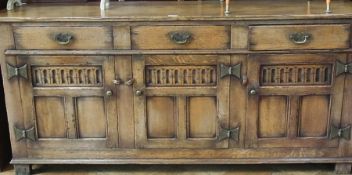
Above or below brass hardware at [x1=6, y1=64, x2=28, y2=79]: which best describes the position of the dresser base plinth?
below

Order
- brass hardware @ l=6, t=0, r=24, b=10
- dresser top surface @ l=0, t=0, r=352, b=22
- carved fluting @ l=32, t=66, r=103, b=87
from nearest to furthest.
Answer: dresser top surface @ l=0, t=0, r=352, b=22
carved fluting @ l=32, t=66, r=103, b=87
brass hardware @ l=6, t=0, r=24, b=10

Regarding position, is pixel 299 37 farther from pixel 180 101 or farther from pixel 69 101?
pixel 69 101

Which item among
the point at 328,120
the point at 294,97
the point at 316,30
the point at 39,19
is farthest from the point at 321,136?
the point at 39,19

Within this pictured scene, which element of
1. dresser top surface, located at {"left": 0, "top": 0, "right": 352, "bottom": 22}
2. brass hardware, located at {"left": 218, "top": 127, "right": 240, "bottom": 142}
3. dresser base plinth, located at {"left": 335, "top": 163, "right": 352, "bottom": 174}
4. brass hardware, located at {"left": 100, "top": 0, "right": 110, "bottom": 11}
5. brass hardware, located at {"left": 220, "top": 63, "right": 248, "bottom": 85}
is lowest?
dresser base plinth, located at {"left": 335, "top": 163, "right": 352, "bottom": 174}

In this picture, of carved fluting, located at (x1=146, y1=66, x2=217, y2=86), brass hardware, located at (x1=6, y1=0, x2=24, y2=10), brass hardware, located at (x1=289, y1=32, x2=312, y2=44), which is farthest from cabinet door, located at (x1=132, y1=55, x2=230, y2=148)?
brass hardware, located at (x1=6, y1=0, x2=24, y2=10)

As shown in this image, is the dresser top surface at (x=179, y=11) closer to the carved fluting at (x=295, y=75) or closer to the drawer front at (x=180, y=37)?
the drawer front at (x=180, y=37)

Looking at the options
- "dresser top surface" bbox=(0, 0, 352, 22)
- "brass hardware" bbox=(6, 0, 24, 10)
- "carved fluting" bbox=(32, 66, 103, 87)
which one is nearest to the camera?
"dresser top surface" bbox=(0, 0, 352, 22)

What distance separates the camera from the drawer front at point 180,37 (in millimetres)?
1988

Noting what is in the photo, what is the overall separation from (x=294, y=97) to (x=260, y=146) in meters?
0.29

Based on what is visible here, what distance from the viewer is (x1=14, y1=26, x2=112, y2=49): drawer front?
1998 mm

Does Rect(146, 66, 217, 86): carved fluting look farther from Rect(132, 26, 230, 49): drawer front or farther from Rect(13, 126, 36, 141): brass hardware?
Rect(13, 126, 36, 141): brass hardware

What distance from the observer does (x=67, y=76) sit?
208cm

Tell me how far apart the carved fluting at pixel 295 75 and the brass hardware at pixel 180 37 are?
364mm

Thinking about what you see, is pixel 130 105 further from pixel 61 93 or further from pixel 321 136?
pixel 321 136
